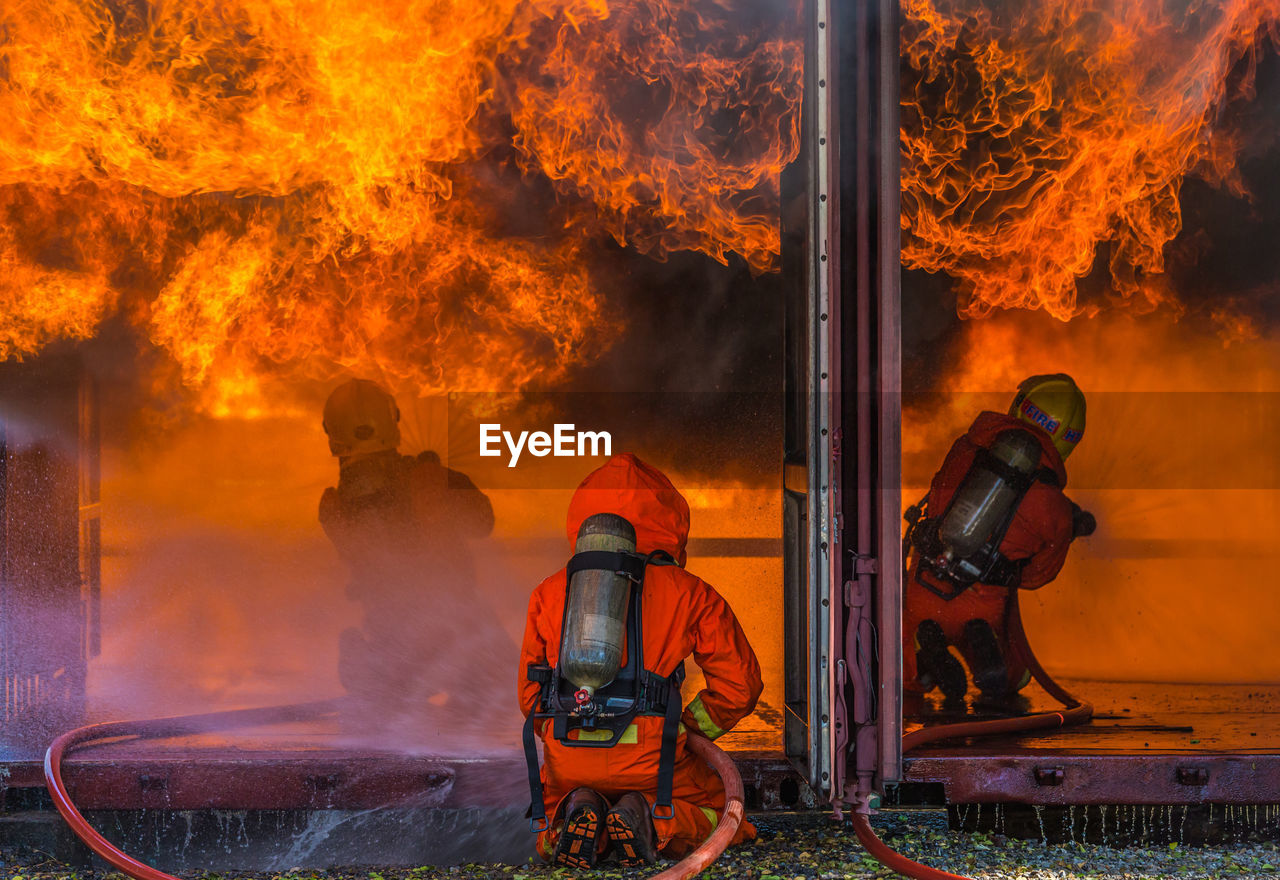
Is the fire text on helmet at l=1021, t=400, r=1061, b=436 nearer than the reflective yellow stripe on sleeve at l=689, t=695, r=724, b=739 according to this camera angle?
No

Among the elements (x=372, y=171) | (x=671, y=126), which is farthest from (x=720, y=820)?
(x=372, y=171)

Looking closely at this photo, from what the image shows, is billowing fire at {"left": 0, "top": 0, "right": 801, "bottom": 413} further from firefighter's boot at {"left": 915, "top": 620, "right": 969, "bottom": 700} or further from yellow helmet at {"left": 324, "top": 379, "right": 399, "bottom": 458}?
firefighter's boot at {"left": 915, "top": 620, "right": 969, "bottom": 700}

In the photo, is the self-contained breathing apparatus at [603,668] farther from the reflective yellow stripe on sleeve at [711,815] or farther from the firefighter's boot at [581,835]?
the reflective yellow stripe on sleeve at [711,815]

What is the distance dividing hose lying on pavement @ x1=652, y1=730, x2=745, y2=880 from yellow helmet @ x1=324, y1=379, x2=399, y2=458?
3.38 meters

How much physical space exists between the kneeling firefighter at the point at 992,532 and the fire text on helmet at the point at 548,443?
219cm

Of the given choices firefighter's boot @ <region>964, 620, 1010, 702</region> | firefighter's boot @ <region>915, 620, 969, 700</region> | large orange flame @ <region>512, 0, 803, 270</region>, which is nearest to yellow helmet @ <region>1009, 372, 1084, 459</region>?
firefighter's boot @ <region>964, 620, 1010, 702</region>

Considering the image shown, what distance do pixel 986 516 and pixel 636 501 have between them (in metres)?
2.31

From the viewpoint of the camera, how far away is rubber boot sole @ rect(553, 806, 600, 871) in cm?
318

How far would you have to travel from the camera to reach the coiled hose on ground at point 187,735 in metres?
3.06

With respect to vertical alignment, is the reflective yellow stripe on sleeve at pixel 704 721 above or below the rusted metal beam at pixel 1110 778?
above

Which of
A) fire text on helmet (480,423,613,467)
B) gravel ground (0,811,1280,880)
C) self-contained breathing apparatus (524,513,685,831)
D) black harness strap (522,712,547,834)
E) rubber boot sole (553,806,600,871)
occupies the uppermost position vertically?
fire text on helmet (480,423,613,467)

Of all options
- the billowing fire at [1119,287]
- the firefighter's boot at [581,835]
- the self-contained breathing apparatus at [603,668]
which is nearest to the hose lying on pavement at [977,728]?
the self-contained breathing apparatus at [603,668]

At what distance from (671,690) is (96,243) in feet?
17.0

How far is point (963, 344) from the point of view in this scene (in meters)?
6.82
